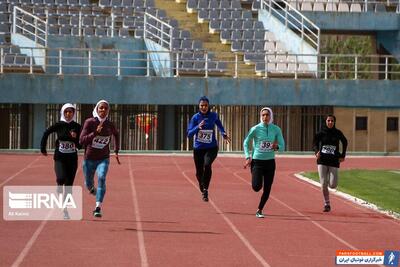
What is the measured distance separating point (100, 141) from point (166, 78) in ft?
74.2

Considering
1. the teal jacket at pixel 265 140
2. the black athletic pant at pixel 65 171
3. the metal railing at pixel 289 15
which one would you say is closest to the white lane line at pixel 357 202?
the teal jacket at pixel 265 140

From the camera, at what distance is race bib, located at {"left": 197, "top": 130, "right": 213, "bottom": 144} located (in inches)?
720

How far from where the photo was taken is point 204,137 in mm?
18375

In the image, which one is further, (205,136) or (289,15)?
(289,15)

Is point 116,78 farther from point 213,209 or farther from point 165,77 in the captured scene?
point 213,209

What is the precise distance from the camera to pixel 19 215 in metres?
15.6

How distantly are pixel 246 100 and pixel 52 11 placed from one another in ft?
33.7

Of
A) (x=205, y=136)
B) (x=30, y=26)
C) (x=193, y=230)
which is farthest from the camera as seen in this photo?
(x=30, y=26)

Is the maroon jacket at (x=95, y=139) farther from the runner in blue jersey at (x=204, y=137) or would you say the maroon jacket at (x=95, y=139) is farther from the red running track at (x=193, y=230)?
the runner in blue jersey at (x=204, y=137)

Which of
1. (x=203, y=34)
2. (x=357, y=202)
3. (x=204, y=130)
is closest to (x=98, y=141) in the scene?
(x=204, y=130)

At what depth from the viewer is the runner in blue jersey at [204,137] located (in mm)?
18188

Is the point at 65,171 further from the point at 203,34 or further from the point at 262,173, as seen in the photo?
the point at 203,34

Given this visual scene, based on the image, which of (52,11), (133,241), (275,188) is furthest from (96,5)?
(133,241)

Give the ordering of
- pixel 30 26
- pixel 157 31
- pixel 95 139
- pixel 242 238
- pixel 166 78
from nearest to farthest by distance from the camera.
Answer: pixel 242 238 → pixel 95 139 → pixel 166 78 → pixel 30 26 → pixel 157 31
